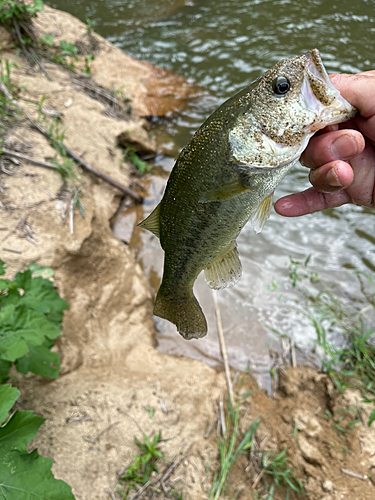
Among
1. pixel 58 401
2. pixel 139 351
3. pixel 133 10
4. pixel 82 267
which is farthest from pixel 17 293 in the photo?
pixel 133 10

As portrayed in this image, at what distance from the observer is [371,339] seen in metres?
3.99

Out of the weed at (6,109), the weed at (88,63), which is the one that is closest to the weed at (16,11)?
the weed at (88,63)

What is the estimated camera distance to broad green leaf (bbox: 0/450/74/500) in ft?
5.69

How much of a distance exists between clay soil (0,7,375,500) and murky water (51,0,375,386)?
46cm

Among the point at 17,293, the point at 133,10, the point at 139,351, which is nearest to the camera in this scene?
the point at 17,293

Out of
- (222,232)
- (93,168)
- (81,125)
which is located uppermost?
(222,232)

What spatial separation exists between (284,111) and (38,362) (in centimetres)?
228

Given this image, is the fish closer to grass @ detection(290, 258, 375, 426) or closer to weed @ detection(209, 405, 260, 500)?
weed @ detection(209, 405, 260, 500)

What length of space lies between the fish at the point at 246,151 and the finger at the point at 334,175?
250 mm

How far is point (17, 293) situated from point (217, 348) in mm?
2225

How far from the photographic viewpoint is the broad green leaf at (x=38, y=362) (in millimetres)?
2531

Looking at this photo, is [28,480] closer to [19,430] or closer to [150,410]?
[19,430]

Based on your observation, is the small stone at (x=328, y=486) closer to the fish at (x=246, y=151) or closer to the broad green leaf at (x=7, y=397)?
the fish at (x=246, y=151)

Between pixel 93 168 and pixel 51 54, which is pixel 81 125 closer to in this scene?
pixel 93 168
